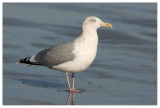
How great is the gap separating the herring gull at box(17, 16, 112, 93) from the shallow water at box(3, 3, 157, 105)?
15.8 inches

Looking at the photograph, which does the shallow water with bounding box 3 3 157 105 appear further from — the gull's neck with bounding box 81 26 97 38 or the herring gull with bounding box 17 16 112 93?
the gull's neck with bounding box 81 26 97 38

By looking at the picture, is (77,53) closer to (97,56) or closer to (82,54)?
(82,54)

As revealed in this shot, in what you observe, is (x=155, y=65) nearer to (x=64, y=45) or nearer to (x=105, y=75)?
(x=105, y=75)

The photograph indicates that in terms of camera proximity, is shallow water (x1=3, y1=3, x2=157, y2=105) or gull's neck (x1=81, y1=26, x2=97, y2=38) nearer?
shallow water (x1=3, y1=3, x2=157, y2=105)

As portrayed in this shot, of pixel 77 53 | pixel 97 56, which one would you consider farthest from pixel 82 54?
pixel 97 56

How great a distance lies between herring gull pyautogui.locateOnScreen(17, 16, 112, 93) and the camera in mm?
8203

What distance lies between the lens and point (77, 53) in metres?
8.18

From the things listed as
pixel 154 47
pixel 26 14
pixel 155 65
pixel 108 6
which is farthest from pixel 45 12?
pixel 155 65

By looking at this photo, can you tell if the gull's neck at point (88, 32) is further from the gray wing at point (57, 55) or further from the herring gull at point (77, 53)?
the gray wing at point (57, 55)

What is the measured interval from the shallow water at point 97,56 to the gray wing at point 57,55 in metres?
0.40

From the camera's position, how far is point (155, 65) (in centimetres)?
994

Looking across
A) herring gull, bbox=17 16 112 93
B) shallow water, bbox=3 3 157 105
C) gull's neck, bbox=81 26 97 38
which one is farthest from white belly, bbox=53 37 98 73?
shallow water, bbox=3 3 157 105

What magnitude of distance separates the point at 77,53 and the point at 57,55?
0.48m

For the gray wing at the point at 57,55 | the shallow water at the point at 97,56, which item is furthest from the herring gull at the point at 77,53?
the shallow water at the point at 97,56
